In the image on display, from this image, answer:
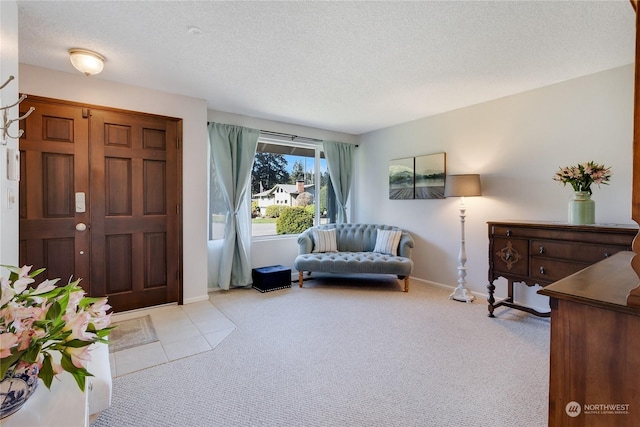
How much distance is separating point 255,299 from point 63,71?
10.2 ft

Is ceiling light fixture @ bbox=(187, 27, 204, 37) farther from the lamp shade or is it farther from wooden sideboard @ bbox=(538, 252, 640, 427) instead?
the lamp shade

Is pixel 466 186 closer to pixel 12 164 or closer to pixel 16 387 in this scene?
pixel 16 387

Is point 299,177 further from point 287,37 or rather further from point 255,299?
point 287,37

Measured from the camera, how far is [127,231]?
3174 mm

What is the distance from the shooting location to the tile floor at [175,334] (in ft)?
7.39

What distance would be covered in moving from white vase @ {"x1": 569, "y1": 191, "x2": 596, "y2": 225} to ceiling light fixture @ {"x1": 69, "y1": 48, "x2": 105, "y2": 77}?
4332 mm

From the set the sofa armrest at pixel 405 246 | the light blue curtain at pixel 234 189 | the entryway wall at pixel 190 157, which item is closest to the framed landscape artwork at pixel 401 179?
the sofa armrest at pixel 405 246

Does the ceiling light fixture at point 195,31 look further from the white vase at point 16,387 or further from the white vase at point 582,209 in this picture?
the white vase at point 582,209

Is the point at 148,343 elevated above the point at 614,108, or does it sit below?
below

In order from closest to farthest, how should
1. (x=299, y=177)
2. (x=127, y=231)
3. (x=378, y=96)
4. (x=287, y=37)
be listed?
(x=287, y=37) < (x=127, y=231) < (x=378, y=96) < (x=299, y=177)

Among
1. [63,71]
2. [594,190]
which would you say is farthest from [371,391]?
[63,71]

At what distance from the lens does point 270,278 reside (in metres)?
4.00


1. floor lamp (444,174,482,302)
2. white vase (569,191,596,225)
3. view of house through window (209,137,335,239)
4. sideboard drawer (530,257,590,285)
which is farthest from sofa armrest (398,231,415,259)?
white vase (569,191,596,225)

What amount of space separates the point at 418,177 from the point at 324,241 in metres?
1.73
